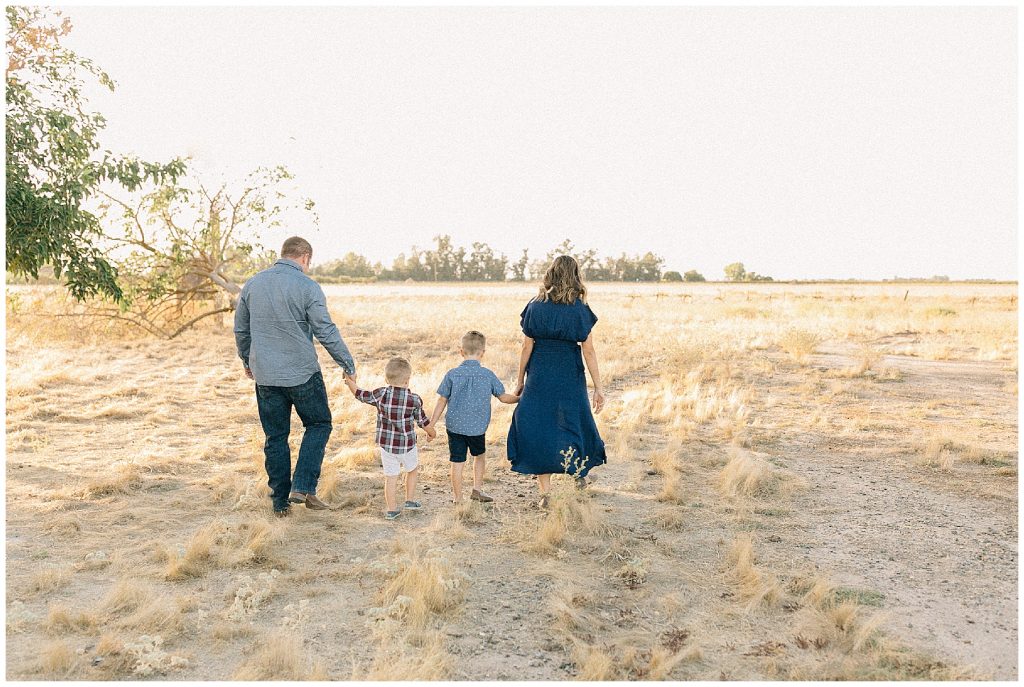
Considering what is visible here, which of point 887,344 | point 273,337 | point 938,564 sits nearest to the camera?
point 938,564

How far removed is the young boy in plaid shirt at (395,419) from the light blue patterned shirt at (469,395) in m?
0.25

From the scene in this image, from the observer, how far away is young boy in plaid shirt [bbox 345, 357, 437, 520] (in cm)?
621

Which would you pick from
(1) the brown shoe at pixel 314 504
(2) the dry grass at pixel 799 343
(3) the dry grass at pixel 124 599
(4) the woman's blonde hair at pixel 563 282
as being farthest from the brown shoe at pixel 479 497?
(2) the dry grass at pixel 799 343

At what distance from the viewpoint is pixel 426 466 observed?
319 inches

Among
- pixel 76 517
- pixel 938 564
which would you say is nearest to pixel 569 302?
pixel 938 564

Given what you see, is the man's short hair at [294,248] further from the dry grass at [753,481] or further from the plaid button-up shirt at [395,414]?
the dry grass at [753,481]

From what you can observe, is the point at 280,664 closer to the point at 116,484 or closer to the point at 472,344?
the point at 472,344

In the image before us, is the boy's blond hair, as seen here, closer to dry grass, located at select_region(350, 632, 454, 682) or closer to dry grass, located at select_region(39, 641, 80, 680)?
dry grass, located at select_region(350, 632, 454, 682)

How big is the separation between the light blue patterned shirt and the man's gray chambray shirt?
87 cm

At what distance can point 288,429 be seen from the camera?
20.8 ft

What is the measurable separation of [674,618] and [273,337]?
3.69 metres

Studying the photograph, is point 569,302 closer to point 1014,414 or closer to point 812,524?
point 812,524

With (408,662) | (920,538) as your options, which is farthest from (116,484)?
(920,538)

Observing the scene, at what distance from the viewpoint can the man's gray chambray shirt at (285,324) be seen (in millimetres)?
6074
